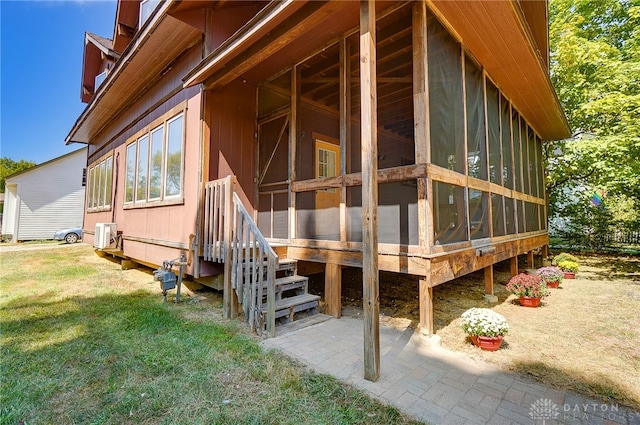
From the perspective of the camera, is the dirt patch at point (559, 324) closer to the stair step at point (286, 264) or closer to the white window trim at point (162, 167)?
the stair step at point (286, 264)

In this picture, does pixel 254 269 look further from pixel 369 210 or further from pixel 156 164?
pixel 156 164

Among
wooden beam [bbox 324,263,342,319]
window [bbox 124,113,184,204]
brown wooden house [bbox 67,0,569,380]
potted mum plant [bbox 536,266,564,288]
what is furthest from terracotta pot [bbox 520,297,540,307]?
window [bbox 124,113,184,204]

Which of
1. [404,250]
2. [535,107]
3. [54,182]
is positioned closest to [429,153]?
[404,250]

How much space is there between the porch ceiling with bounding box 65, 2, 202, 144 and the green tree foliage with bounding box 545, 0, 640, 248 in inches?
354

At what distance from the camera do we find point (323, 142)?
6863 millimetres

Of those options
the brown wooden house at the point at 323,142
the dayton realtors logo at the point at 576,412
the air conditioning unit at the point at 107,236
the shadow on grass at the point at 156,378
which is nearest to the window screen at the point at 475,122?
the brown wooden house at the point at 323,142

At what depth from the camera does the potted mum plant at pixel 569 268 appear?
7.03 metres

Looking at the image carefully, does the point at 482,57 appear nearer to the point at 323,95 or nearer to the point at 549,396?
the point at 323,95

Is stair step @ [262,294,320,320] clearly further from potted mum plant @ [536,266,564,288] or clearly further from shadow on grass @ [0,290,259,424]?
potted mum plant @ [536,266,564,288]

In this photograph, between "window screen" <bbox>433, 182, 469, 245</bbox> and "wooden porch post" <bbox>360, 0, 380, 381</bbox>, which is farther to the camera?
"window screen" <bbox>433, 182, 469, 245</bbox>

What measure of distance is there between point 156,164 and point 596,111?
10150mm

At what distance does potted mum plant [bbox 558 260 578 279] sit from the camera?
7031 mm

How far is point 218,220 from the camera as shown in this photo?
4523 millimetres

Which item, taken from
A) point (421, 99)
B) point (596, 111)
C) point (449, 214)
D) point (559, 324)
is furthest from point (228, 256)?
point (596, 111)
